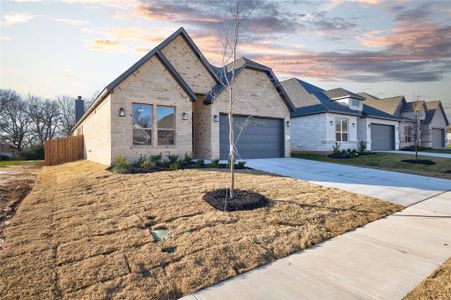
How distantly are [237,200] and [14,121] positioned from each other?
44.2 m

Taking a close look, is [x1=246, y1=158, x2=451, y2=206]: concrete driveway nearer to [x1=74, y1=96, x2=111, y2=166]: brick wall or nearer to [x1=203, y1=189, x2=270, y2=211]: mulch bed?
[x1=203, y1=189, x2=270, y2=211]: mulch bed

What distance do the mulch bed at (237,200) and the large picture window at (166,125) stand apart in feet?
21.3

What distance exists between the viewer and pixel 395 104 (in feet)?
101

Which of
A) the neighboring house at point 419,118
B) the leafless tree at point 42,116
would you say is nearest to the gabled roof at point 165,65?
the neighboring house at point 419,118

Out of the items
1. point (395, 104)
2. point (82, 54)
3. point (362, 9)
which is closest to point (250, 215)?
point (362, 9)

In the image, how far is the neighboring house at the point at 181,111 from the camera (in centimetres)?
1133

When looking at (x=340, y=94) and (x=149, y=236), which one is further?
(x=340, y=94)

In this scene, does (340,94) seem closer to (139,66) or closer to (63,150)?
(139,66)

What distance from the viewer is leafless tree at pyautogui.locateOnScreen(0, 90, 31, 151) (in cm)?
3570

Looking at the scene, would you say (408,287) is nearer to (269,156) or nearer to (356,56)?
(269,156)

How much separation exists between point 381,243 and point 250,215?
91.9 inches

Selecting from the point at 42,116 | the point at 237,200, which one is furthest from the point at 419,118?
the point at 42,116

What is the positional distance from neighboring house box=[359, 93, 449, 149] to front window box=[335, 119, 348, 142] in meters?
10.5

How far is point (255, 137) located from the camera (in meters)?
16.1
